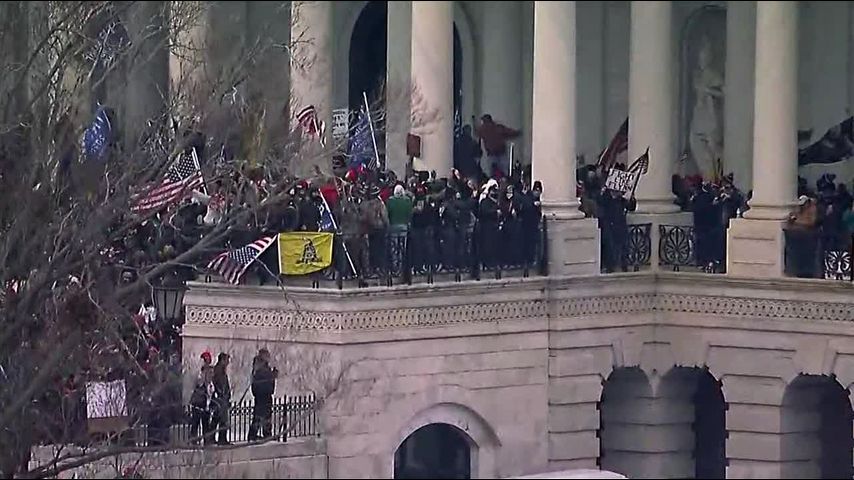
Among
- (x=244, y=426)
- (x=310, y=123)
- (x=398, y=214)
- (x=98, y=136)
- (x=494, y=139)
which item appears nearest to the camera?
(x=244, y=426)

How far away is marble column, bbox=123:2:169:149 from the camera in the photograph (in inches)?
2234

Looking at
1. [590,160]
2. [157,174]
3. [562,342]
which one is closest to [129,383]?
[157,174]

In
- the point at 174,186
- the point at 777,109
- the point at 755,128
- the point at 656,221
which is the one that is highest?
the point at 777,109

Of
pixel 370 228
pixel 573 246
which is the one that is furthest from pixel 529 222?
pixel 370 228

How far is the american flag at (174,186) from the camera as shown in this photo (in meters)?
53.9

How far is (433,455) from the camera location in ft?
235

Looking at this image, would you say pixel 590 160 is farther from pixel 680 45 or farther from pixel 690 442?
pixel 690 442

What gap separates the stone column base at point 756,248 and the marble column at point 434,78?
6.25 metres

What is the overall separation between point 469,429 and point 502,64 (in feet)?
45.6

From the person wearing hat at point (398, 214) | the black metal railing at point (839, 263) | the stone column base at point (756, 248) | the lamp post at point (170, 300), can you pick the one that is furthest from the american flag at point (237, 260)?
the black metal railing at point (839, 263)

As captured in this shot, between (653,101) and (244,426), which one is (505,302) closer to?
(653,101)

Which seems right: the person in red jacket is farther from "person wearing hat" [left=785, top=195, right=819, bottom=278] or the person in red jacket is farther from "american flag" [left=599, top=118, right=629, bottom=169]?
"person wearing hat" [left=785, top=195, right=819, bottom=278]

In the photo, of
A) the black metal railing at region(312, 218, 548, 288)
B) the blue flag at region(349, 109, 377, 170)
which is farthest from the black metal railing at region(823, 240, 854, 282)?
the blue flag at region(349, 109, 377, 170)

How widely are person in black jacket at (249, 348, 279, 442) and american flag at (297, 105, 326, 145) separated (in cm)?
463
